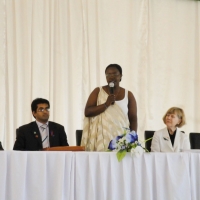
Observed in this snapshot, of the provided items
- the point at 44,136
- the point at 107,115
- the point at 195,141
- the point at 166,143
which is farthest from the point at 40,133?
the point at 195,141

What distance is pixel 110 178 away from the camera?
3248 millimetres

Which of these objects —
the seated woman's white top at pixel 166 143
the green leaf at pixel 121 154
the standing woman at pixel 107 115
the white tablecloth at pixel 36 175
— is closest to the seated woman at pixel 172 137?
the seated woman's white top at pixel 166 143

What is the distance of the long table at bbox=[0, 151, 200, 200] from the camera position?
10.1 ft

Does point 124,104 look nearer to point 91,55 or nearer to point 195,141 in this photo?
point 195,141

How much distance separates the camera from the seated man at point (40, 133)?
413 centimetres

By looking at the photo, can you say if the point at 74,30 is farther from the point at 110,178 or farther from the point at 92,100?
the point at 110,178

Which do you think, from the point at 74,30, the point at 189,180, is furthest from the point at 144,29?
the point at 189,180

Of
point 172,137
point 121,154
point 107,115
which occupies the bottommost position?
point 121,154

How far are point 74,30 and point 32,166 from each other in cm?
274

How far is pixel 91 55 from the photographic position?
565 centimetres

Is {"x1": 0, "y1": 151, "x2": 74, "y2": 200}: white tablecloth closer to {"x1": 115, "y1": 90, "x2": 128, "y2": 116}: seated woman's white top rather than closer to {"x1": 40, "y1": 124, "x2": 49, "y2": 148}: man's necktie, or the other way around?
{"x1": 115, "y1": 90, "x2": 128, "y2": 116}: seated woman's white top

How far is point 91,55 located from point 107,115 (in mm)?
1941

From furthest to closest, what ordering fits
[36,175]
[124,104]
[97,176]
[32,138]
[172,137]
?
[172,137] → [32,138] → [124,104] → [97,176] → [36,175]

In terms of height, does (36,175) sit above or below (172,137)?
below
